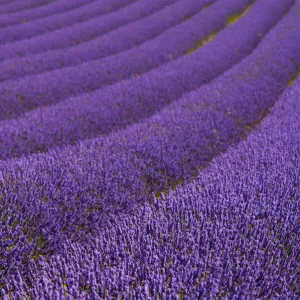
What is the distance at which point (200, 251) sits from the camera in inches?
76.5

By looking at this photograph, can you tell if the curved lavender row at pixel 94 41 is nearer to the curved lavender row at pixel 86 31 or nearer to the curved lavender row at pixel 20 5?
the curved lavender row at pixel 86 31

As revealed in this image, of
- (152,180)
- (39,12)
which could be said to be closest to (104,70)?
(152,180)

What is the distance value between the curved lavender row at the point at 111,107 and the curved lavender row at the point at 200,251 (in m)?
2.37

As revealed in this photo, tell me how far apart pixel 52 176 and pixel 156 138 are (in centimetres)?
121

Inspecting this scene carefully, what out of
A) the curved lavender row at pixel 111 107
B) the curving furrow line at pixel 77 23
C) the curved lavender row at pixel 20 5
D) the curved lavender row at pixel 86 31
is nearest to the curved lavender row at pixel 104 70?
the curved lavender row at pixel 111 107

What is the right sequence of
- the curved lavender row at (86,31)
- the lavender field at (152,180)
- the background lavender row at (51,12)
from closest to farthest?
1. the lavender field at (152,180)
2. the curved lavender row at (86,31)
3. the background lavender row at (51,12)

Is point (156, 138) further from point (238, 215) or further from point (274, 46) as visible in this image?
point (274, 46)

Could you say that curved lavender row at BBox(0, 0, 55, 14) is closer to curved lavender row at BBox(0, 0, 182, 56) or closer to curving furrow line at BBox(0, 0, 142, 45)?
curving furrow line at BBox(0, 0, 142, 45)

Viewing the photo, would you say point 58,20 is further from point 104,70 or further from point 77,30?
point 104,70

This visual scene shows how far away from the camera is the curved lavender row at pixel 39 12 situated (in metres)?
12.0

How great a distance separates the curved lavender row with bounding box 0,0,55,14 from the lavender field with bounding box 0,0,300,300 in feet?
22.7

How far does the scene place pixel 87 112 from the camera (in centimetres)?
514

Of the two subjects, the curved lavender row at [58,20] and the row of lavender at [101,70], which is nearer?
the row of lavender at [101,70]

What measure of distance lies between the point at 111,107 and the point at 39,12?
30.3ft
